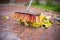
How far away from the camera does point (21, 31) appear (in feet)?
2.99

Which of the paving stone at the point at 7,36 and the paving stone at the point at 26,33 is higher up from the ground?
the paving stone at the point at 7,36

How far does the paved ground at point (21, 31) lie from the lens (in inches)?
31.7

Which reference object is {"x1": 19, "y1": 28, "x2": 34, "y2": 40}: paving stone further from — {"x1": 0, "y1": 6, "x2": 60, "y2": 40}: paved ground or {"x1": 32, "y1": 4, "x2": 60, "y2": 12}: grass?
{"x1": 32, "y1": 4, "x2": 60, "y2": 12}: grass

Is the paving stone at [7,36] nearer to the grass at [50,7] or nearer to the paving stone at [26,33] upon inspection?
the paving stone at [26,33]

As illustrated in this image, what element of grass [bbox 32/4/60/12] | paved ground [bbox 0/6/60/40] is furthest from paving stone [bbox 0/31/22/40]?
grass [bbox 32/4/60/12]

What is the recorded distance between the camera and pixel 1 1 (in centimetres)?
92

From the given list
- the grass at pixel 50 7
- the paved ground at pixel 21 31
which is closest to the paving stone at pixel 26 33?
the paved ground at pixel 21 31

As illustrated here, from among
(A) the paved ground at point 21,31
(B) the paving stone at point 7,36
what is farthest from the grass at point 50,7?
(B) the paving stone at point 7,36

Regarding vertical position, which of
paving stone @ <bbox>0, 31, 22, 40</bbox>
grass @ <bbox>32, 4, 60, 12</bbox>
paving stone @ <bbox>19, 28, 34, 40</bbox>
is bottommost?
paving stone @ <bbox>19, 28, 34, 40</bbox>

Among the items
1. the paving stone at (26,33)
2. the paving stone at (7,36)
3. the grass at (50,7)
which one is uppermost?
the grass at (50,7)

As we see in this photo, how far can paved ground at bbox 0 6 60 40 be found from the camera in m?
0.81

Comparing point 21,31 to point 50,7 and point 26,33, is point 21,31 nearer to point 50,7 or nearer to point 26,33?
point 26,33

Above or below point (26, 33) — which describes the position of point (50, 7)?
above

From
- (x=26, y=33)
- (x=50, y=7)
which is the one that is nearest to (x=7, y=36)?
(x=26, y=33)
